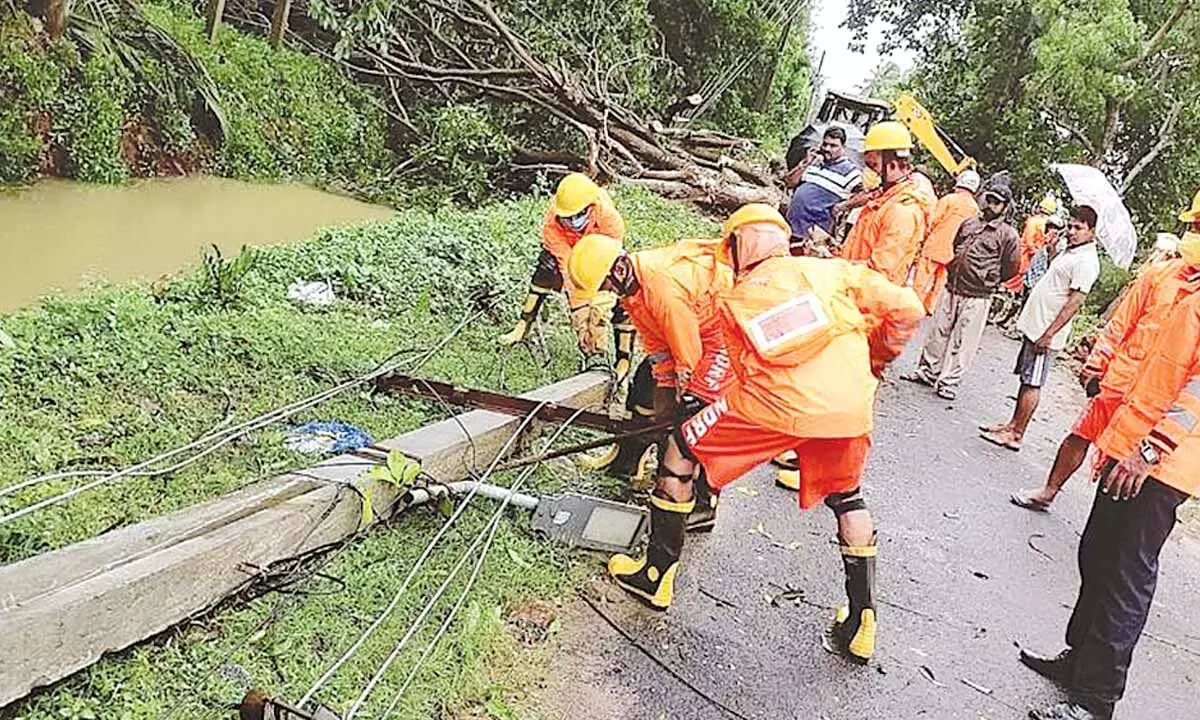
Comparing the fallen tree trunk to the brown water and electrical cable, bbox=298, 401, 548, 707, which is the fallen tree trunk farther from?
electrical cable, bbox=298, 401, 548, 707

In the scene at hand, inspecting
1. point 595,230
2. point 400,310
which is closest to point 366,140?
point 400,310

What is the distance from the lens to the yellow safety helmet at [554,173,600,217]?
18.5 ft

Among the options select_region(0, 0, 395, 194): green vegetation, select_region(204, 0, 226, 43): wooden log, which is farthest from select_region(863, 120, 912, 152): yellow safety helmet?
select_region(204, 0, 226, 43): wooden log

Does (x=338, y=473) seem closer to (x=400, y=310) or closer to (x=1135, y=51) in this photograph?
(x=400, y=310)

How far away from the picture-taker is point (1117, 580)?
3.66m

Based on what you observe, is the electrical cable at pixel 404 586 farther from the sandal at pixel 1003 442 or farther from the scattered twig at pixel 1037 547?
the sandal at pixel 1003 442

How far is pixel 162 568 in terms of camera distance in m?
3.05

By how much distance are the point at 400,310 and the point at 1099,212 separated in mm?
4548

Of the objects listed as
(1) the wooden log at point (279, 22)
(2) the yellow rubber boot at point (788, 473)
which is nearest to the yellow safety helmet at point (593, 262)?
(2) the yellow rubber boot at point (788, 473)

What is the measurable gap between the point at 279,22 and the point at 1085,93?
11.0 m

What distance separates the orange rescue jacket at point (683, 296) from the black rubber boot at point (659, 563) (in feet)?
1.67

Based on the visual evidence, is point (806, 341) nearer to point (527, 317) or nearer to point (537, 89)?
point (527, 317)

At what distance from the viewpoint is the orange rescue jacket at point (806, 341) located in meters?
3.47

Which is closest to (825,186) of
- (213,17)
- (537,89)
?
(537,89)
